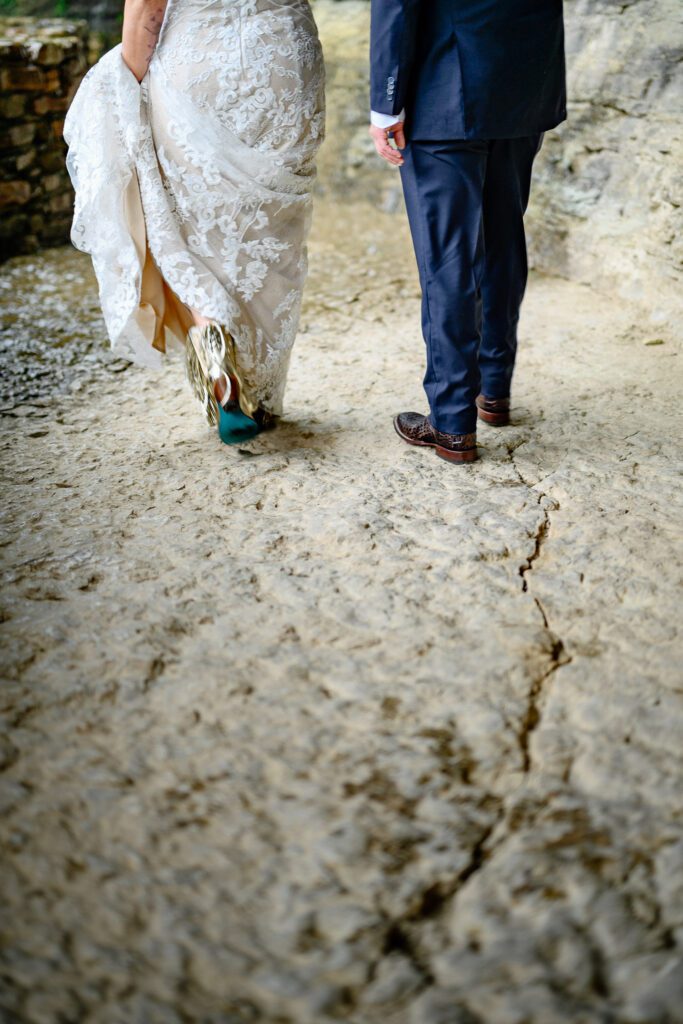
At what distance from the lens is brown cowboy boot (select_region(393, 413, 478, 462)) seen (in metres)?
2.13

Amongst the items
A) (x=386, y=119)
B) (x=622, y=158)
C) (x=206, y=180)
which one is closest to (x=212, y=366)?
(x=206, y=180)

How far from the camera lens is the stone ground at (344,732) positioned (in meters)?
0.94

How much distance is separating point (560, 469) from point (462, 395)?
33 centimetres

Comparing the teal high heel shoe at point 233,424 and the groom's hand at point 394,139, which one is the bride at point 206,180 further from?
the groom's hand at point 394,139

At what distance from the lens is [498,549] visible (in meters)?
1.74

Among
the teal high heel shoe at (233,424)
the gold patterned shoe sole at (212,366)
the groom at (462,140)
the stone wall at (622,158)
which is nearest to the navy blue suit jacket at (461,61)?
the groom at (462,140)

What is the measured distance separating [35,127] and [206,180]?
8.42 feet

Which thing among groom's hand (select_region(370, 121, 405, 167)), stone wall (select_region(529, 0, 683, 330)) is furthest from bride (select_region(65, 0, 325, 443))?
stone wall (select_region(529, 0, 683, 330))

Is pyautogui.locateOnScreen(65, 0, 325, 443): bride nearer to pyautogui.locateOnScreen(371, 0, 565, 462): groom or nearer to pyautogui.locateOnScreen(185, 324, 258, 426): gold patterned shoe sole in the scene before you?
pyautogui.locateOnScreen(185, 324, 258, 426): gold patterned shoe sole

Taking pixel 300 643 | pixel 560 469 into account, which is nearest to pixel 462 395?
pixel 560 469

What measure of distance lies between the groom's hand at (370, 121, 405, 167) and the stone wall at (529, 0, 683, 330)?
1551 mm

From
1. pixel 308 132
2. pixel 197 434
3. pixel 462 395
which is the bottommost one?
pixel 197 434

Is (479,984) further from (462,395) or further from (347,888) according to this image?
(462,395)

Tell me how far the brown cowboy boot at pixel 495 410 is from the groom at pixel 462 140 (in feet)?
0.90
